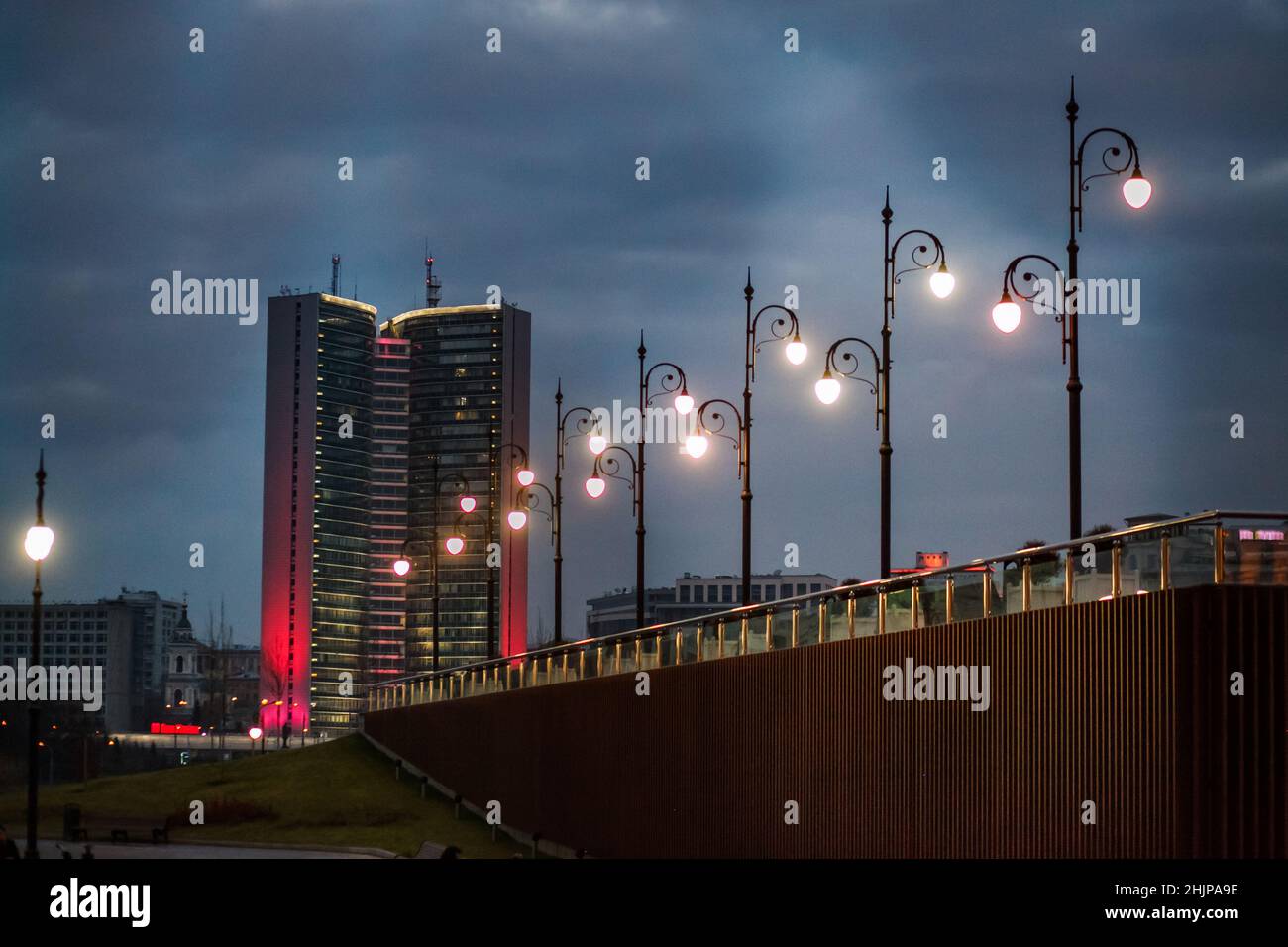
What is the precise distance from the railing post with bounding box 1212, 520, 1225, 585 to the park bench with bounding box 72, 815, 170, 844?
35.8m

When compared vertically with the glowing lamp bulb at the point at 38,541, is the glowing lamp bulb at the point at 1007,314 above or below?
above

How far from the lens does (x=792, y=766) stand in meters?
31.1

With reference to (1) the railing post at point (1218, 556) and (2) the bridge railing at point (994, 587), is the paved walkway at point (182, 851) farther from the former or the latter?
(1) the railing post at point (1218, 556)

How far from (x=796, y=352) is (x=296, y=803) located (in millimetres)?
28284

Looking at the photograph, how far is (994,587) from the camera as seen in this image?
25.1m

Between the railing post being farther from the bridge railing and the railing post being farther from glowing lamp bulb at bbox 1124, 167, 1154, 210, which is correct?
glowing lamp bulb at bbox 1124, 167, 1154, 210

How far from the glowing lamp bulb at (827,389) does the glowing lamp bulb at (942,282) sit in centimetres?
329

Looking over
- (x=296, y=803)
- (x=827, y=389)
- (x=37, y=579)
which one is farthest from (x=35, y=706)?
(x=296, y=803)

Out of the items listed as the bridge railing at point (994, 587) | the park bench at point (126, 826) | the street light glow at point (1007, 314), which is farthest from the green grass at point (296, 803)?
the street light glow at point (1007, 314)

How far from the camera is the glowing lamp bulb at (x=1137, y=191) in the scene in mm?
24891

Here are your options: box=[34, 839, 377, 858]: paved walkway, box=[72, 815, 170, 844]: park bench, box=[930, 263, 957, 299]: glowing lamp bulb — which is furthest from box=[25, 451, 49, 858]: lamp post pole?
box=[72, 815, 170, 844]: park bench
